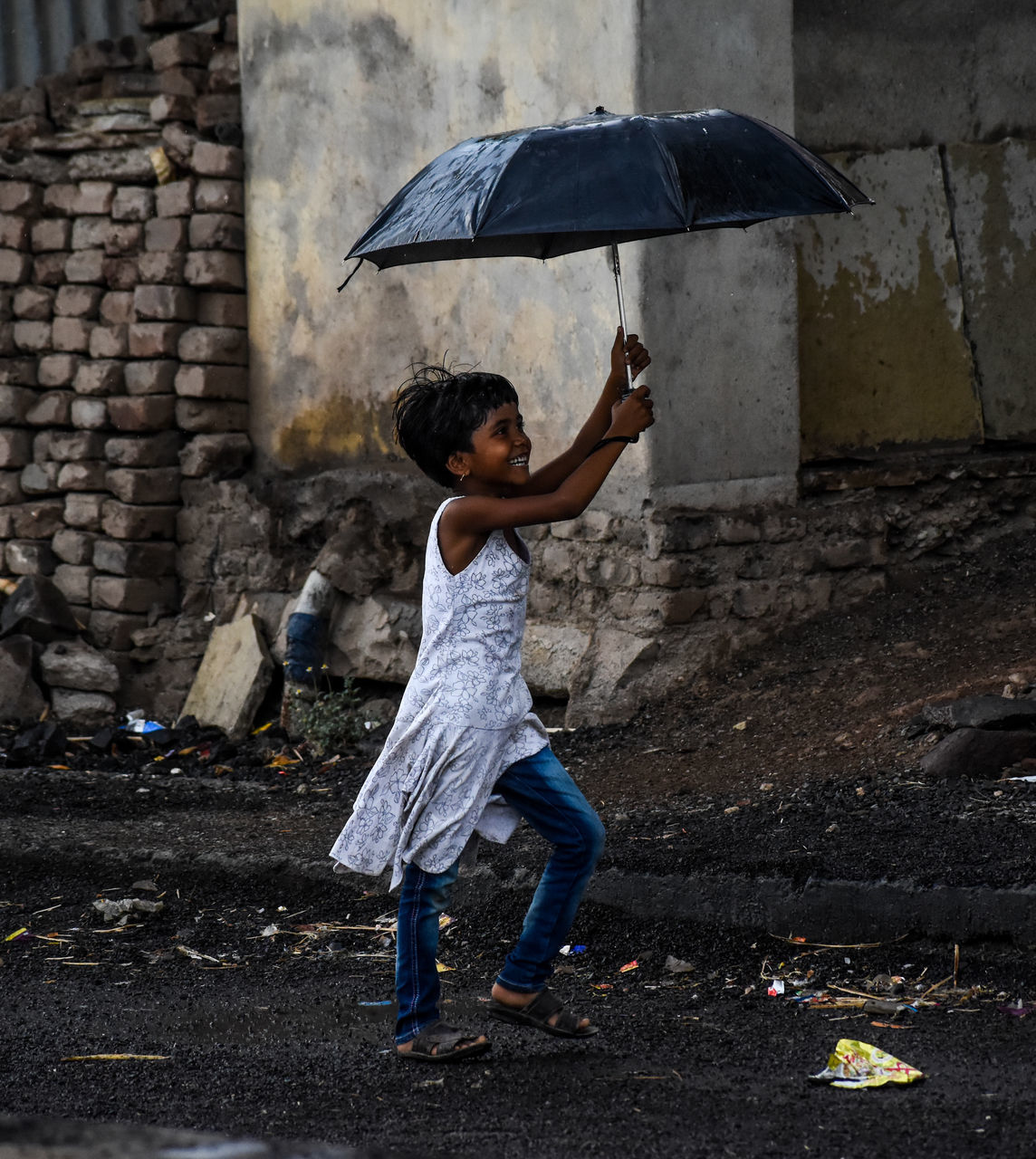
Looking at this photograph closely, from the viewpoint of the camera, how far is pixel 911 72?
6.82m

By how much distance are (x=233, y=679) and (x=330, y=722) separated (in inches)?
32.5

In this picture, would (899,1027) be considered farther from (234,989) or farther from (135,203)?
(135,203)

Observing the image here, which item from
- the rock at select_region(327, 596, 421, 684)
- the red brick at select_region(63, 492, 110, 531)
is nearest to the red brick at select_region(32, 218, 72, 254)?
the red brick at select_region(63, 492, 110, 531)

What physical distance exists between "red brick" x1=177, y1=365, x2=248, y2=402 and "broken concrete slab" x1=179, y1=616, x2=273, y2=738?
1.09 meters

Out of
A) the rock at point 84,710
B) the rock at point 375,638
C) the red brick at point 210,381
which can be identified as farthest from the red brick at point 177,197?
the rock at point 84,710

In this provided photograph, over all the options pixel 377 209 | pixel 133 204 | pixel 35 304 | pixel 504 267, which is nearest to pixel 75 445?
pixel 35 304

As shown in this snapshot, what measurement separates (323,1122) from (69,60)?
651 cm

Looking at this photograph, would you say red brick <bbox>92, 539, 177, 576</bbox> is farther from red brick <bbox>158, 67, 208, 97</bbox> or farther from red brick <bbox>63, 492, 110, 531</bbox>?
red brick <bbox>158, 67, 208, 97</bbox>

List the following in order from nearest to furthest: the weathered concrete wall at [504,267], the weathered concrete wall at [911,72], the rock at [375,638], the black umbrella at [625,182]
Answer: the black umbrella at [625,182]
the weathered concrete wall at [504,267]
the weathered concrete wall at [911,72]
the rock at [375,638]

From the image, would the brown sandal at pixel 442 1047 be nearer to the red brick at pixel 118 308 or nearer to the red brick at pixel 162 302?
the red brick at pixel 162 302

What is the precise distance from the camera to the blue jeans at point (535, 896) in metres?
3.36

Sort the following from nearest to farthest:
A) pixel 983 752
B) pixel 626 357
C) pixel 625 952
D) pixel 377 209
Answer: pixel 626 357, pixel 625 952, pixel 983 752, pixel 377 209

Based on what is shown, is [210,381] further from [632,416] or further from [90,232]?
[632,416]

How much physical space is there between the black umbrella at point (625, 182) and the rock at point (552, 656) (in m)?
3.01
